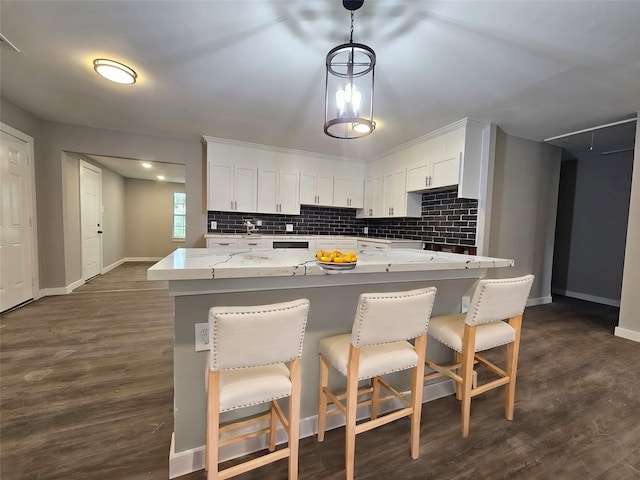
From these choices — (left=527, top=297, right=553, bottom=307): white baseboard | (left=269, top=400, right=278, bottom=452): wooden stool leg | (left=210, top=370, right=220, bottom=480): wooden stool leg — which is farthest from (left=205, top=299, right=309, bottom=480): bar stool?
(left=527, top=297, right=553, bottom=307): white baseboard

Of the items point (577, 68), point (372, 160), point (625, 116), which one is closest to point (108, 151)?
point (372, 160)

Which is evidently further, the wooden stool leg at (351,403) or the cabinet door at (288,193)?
the cabinet door at (288,193)

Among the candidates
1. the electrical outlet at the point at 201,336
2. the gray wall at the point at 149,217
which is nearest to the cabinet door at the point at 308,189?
the electrical outlet at the point at 201,336

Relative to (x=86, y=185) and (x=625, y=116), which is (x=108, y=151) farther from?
(x=625, y=116)

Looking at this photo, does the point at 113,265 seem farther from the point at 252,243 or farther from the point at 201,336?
the point at 201,336

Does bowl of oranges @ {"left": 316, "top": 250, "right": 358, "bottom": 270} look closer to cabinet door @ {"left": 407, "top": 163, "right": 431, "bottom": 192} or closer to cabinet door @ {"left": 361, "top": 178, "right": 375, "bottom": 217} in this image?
cabinet door @ {"left": 407, "top": 163, "right": 431, "bottom": 192}

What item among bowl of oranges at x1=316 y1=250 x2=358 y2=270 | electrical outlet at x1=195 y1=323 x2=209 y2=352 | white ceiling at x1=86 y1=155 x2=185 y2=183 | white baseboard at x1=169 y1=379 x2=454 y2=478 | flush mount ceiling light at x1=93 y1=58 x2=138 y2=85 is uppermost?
flush mount ceiling light at x1=93 y1=58 x2=138 y2=85

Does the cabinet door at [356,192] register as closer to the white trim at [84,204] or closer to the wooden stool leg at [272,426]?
the wooden stool leg at [272,426]

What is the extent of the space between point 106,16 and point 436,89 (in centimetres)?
254

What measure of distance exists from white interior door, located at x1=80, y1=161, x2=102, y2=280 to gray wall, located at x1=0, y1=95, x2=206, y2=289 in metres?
0.55

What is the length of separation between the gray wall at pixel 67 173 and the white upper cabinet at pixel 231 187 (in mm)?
319

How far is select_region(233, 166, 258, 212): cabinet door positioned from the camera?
4356 mm

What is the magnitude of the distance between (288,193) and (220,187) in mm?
1098

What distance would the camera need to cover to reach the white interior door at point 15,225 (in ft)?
10.5
